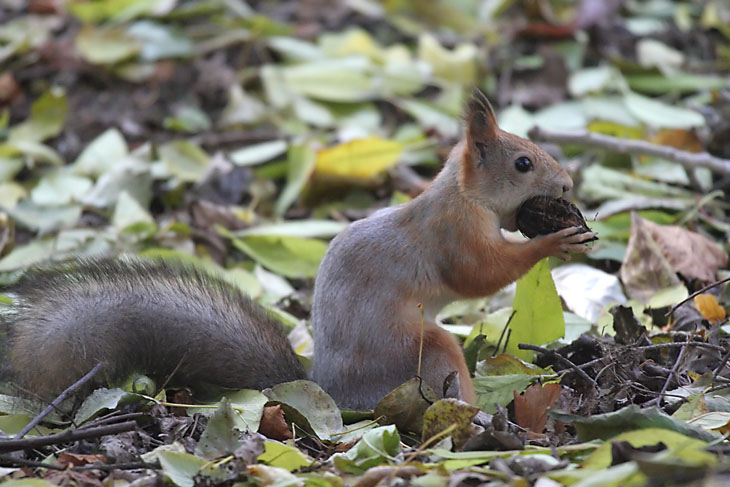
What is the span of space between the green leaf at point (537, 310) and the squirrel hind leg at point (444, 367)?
14.1 inches

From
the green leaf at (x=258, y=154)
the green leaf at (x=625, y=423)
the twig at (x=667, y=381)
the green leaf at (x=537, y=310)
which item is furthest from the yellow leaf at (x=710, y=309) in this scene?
the green leaf at (x=258, y=154)

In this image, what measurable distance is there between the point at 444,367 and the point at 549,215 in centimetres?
64

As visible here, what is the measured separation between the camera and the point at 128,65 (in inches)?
240

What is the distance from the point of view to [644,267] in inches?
142

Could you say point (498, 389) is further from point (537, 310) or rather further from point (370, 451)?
point (370, 451)

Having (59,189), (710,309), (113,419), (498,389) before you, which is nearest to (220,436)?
(113,419)

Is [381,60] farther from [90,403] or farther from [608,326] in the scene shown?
[90,403]

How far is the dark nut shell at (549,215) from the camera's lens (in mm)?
2973

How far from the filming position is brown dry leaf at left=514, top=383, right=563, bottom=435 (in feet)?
8.32

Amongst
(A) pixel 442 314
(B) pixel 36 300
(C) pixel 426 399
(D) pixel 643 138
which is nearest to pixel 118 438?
(B) pixel 36 300

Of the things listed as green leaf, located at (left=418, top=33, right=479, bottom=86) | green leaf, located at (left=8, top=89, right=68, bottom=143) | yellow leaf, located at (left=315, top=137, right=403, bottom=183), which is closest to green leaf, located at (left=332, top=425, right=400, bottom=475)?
yellow leaf, located at (left=315, top=137, right=403, bottom=183)

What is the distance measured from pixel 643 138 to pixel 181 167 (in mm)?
2439

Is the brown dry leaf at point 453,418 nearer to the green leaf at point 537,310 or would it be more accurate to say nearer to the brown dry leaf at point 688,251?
the green leaf at point 537,310

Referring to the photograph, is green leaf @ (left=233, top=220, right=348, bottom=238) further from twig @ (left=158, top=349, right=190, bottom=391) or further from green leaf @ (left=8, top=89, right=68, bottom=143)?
green leaf @ (left=8, top=89, right=68, bottom=143)
